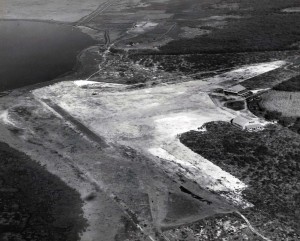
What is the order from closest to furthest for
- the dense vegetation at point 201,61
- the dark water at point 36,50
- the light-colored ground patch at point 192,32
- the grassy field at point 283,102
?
the grassy field at point 283,102 < the dense vegetation at point 201,61 < the dark water at point 36,50 < the light-colored ground patch at point 192,32

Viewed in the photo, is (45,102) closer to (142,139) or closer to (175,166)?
(142,139)

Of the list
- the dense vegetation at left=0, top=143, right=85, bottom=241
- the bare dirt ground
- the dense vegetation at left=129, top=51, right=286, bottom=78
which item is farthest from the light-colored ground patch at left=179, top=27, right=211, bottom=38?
the dense vegetation at left=0, top=143, right=85, bottom=241

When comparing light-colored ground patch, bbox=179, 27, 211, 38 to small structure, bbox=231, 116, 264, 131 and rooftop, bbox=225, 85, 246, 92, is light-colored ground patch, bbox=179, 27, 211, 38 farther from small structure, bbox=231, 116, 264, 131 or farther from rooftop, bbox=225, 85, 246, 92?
small structure, bbox=231, 116, 264, 131

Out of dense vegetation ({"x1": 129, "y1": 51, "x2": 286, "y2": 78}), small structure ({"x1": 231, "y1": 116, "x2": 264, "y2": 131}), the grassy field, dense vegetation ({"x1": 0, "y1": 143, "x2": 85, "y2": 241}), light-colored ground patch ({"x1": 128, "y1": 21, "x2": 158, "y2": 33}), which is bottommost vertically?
dense vegetation ({"x1": 0, "y1": 143, "x2": 85, "y2": 241})

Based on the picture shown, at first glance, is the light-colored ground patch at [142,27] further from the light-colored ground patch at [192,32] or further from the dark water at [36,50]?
the dark water at [36,50]

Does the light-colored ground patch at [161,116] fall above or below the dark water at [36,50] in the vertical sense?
below

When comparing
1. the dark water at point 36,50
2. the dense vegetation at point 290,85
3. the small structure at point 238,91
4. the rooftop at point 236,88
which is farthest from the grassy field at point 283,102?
the dark water at point 36,50
